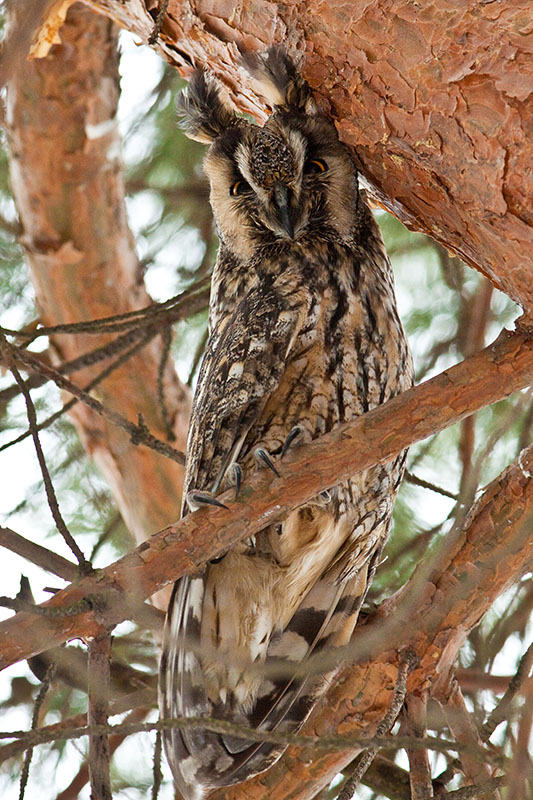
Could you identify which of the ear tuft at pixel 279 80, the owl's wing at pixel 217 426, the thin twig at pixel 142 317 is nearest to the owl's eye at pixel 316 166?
the ear tuft at pixel 279 80

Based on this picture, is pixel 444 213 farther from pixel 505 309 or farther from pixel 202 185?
pixel 202 185

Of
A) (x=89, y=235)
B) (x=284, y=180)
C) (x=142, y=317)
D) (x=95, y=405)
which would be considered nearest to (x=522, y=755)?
(x=95, y=405)

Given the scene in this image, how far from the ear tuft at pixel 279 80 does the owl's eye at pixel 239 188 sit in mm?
198

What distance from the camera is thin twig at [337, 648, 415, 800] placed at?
1313 millimetres

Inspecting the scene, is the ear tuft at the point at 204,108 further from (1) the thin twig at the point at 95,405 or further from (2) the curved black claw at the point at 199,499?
(2) the curved black claw at the point at 199,499

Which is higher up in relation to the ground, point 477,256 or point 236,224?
point 236,224

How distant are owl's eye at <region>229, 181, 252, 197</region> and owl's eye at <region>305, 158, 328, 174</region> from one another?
0.15 metres

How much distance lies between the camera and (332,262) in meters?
1.89

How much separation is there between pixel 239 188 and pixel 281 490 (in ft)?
2.91

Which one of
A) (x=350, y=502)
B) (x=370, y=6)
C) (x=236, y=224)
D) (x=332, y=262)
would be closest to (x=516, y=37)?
(x=370, y=6)

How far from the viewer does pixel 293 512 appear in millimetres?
1837

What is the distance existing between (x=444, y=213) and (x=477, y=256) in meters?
0.10

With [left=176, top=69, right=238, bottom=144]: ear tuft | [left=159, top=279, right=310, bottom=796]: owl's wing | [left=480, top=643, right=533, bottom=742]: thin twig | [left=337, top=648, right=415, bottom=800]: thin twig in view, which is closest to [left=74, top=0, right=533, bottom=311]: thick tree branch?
[left=176, top=69, right=238, bottom=144]: ear tuft

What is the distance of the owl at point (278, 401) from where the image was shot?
1.73m
